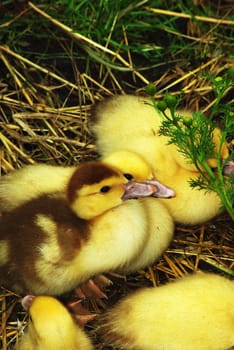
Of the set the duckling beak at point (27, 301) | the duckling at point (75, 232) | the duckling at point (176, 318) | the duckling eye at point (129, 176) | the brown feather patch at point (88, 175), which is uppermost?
the brown feather patch at point (88, 175)

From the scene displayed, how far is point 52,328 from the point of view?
2189 mm

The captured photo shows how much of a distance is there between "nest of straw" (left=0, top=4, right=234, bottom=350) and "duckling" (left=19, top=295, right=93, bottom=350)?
0.14 meters

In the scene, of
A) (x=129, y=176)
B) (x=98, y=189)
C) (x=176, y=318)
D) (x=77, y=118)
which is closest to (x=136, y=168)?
(x=129, y=176)

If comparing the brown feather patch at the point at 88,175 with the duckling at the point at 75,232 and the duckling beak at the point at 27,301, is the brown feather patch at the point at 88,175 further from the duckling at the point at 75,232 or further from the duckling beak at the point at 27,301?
the duckling beak at the point at 27,301

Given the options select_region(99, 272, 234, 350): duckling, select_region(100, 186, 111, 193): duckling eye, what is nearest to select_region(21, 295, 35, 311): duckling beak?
select_region(99, 272, 234, 350): duckling

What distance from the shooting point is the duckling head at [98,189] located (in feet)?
7.39

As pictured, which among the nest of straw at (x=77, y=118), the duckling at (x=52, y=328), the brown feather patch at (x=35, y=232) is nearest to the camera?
the duckling at (x=52, y=328)

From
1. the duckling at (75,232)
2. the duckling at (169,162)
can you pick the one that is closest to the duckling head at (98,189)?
the duckling at (75,232)

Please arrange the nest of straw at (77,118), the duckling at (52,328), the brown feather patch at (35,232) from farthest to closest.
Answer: the nest of straw at (77,118)
the brown feather patch at (35,232)
the duckling at (52,328)

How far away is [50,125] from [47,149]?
0.34 ft

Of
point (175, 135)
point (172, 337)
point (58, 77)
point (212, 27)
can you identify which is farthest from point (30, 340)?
point (212, 27)

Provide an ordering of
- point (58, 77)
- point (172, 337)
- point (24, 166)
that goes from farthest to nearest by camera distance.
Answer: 1. point (58, 77)
2. point (24, 166)
3. point (172, 337)

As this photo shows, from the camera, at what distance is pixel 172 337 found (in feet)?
7.22

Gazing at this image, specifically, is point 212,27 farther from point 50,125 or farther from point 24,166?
point 24,166
